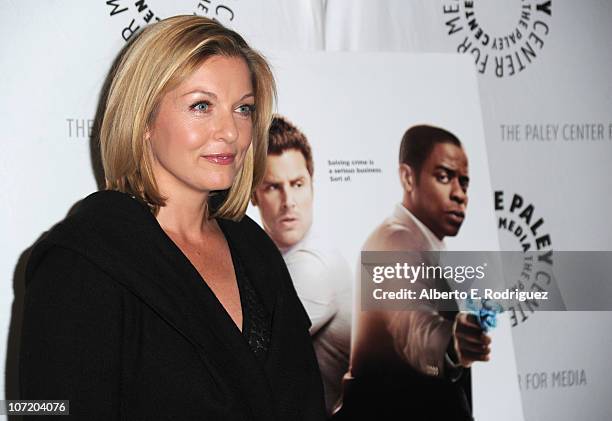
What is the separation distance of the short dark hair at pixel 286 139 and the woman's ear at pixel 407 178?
32 centimetres

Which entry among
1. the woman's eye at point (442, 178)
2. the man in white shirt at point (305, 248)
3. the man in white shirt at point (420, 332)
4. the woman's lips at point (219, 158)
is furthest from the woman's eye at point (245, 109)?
the woman's eye at point (442, 178)

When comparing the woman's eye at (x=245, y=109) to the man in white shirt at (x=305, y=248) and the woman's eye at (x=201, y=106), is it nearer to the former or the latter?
the woman's eye at (x=201, y=106)

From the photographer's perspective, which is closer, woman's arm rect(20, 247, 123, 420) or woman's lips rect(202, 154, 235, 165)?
woman's arm rect(20, 247, 123, 420)

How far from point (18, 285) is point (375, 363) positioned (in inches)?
42.0

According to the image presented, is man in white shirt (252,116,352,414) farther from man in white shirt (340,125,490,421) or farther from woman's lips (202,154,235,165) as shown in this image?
woman's lips (202,154,235,165)

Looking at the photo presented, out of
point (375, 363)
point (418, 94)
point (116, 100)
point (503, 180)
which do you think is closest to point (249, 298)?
point (116, 100)

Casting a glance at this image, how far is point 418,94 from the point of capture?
246cm

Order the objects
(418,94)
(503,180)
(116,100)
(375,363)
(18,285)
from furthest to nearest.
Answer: (503,180)
(418,94)
(375,363)
(18,285)
(116,100)

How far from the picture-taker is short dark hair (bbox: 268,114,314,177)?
2.24 metres

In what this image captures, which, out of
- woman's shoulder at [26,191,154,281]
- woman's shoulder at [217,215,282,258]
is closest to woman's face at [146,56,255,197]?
woman's shoulder at [26,191,154,281]

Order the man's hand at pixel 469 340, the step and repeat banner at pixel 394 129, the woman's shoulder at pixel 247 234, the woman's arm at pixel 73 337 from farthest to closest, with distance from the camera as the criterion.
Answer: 1. the man's hand at pixel 469 340
2. the step and repeat banner at pixel 394 129
3. the woman's shoulder at pixel 247 234
4. the woman's arm at pixel 73 337

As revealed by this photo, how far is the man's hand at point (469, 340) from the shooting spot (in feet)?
7.88

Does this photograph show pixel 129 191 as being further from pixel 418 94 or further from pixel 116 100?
pixel 418 94

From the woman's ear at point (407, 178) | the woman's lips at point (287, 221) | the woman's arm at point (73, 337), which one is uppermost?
the woman's ear at point (407, 178)
